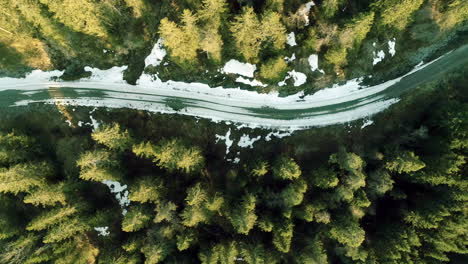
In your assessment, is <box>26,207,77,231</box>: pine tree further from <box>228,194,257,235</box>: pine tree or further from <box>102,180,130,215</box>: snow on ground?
<box>228,194,257,235</box>: pine tree

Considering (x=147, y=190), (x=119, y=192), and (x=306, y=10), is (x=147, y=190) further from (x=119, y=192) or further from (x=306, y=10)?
(x=306, y=10)

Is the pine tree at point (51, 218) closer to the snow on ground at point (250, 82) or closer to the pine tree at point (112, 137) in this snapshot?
the pine tree at point (112, 137)

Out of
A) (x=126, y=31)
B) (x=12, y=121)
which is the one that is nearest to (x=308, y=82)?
(x=126, y=31)

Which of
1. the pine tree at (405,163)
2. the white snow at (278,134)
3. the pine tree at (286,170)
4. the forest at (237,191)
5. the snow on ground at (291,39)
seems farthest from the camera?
the white snow at (278,134)

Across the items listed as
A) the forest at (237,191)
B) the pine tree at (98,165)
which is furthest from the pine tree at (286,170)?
the pine tree at (98,165)

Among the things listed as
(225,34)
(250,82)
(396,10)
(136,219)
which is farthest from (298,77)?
(136,219)
